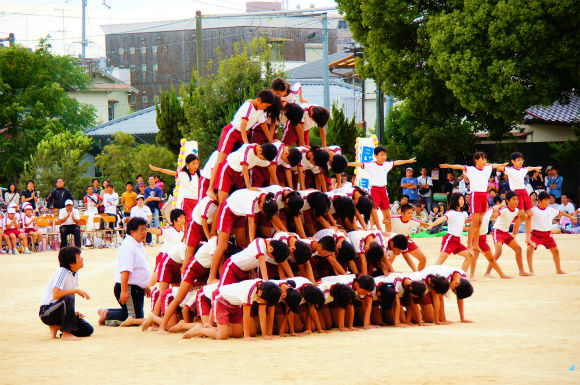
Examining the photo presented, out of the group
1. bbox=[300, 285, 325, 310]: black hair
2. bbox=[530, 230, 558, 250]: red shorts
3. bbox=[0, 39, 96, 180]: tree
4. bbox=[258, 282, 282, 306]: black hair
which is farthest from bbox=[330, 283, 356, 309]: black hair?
bbox=[0, 39, 96, 180]: tree

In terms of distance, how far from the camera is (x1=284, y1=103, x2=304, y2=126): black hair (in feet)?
34.7

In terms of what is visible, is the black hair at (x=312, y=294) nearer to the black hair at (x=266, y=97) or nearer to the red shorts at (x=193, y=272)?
the red shorts at (x=193, y=272)

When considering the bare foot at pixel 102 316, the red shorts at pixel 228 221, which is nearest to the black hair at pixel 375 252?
the red shorts at pixel 228 221

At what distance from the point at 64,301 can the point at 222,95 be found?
20.6 m

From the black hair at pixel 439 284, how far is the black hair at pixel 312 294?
152cm

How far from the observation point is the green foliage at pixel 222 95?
2867 cm

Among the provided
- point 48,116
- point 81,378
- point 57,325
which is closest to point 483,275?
point 57,325

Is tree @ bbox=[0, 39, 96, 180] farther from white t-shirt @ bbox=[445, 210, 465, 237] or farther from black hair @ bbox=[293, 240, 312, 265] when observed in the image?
black hair @ bbox=[293, 240, 312, 265]

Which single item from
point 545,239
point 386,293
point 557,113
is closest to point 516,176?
point 545,239

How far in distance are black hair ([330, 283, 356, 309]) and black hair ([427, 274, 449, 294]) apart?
1.04 m

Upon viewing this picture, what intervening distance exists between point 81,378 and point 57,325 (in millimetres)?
2841

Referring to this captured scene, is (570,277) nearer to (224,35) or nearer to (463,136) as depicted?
(463,136)

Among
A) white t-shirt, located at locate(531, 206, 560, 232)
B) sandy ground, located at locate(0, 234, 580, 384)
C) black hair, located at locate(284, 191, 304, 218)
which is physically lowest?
sandy ground, located at locate(0, 234, 580, 384)

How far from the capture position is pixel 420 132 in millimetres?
26844
